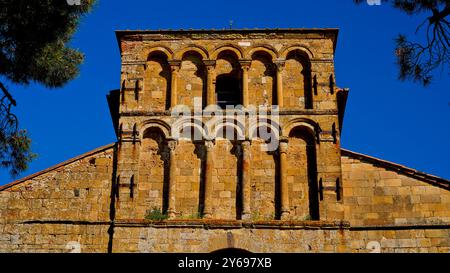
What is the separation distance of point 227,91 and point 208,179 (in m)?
2.68

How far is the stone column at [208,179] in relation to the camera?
791 inches

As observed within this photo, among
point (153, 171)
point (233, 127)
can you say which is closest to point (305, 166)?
point (233, 127)

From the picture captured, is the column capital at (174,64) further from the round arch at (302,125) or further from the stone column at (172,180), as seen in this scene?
the round arch at (302,125)

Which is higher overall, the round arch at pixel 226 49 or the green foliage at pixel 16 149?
the round arch at pixel 226 49

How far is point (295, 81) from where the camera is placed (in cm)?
2186

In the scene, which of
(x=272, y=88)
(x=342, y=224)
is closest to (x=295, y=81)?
(x=272, y=88)

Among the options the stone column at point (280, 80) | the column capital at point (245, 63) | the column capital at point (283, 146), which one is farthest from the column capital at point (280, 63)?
the column capital at point (283, 146)

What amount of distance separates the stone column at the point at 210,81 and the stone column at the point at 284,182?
2.05 meters

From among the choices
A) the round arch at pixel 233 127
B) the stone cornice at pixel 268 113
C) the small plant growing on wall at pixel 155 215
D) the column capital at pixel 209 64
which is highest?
the column capital at pixel 209 64

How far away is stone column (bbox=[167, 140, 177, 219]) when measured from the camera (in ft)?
66.0
